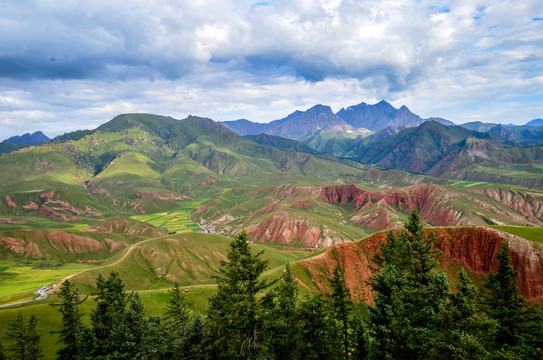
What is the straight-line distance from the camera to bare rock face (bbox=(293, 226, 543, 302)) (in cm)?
7912

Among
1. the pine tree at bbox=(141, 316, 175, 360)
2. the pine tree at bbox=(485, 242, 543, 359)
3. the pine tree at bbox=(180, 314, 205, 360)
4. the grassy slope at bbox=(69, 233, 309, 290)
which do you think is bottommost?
the grassy slope at bbox=(69, 233, 309, 290)

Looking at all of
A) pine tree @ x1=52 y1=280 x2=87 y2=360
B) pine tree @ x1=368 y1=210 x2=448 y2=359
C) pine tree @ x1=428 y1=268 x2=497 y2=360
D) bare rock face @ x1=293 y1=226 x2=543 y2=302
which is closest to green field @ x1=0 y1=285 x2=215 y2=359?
pine tree @ x1=52 y1=280 x2=87 y2=360

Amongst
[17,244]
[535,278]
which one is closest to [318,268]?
[535,278]

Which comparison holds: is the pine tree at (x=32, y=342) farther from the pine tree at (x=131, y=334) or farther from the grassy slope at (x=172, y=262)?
the grassy slope at (x=172, y=262)

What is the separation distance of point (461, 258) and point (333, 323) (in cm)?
7921

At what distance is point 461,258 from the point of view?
90.9 metres

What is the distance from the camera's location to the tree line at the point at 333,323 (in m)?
25.3

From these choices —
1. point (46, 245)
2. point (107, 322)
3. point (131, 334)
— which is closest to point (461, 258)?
point (131, 334)

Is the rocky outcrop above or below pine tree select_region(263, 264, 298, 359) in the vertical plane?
below

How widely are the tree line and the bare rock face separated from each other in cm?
4168

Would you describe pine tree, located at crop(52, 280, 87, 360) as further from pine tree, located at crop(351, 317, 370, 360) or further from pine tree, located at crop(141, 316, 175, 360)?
pine tree, located at crop(351, 317, 370, 360)

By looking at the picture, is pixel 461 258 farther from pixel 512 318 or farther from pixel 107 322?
pixel 107 322

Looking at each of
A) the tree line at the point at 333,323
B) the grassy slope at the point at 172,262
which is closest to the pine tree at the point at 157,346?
the tree line at the point at 333,323

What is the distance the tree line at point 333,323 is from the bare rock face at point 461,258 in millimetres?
41680
